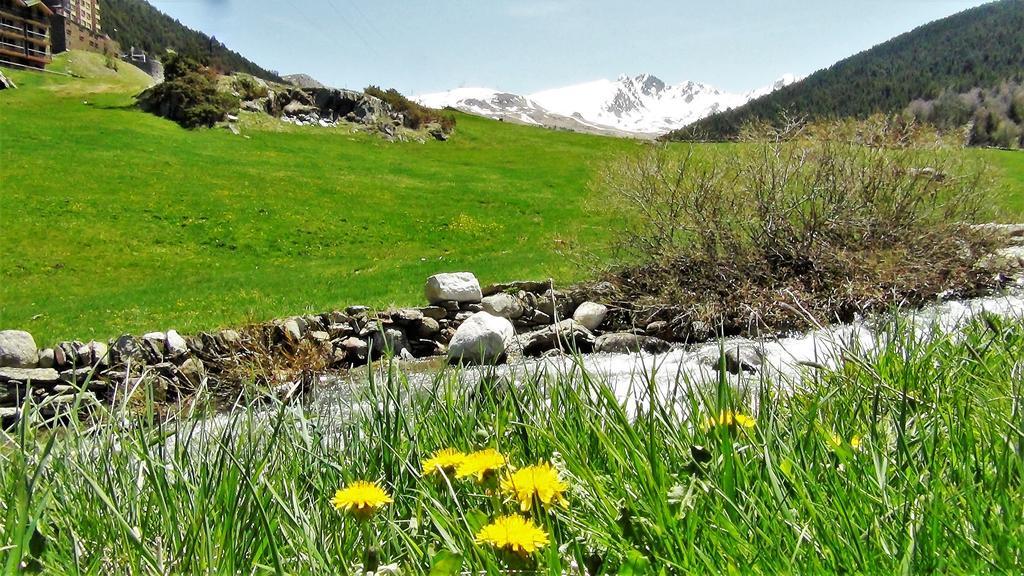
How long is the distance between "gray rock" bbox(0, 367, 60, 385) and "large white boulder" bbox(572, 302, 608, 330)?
27.9 feet

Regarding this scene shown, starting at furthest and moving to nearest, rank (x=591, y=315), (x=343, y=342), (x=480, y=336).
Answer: (x=591, y=315) → (x=343, y=342) → (x=480, y=336)

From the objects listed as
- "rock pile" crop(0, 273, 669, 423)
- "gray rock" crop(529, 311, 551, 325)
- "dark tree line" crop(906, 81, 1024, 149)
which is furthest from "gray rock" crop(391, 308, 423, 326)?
"dark tree line" crop(906, 81, 1024, 149)

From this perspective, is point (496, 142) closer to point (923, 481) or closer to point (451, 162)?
point (451, 162)

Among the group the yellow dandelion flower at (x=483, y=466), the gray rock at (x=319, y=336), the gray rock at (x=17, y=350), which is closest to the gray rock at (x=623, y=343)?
the gray rock at (x=319, y=336)

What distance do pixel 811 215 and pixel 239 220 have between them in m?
16.1

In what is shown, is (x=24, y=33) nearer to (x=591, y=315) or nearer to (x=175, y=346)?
(x=175, y=346)

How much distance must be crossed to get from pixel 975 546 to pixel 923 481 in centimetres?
33

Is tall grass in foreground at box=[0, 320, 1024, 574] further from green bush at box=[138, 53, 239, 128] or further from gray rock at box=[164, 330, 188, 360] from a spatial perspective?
green bush at box=[138, 53, 239, 128]

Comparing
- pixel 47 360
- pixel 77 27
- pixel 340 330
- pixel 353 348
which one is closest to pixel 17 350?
pixel 47 360

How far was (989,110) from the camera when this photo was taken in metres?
97.2

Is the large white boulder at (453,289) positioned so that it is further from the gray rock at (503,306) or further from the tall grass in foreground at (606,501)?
the tall grass in foreground at (606,501)

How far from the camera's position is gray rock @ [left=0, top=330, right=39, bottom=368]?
9586mm

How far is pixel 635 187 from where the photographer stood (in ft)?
42.5

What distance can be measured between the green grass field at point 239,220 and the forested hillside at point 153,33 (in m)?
84.4
